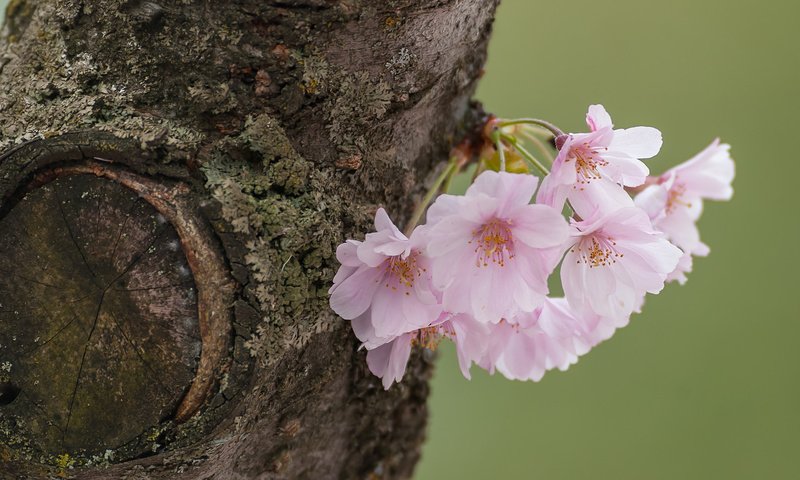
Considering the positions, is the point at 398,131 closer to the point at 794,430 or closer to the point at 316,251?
the point at 316,251

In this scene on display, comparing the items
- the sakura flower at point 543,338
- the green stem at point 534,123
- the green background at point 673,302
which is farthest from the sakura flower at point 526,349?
the green background at point 673,302

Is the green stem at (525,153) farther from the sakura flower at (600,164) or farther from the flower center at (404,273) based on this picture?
the flower center at (404,273)

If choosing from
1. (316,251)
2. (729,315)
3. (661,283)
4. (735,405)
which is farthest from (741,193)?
(316,251)

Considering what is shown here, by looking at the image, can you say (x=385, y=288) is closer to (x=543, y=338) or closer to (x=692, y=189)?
(x=543, y=338)

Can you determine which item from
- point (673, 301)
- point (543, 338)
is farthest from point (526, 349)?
point (673, 301)

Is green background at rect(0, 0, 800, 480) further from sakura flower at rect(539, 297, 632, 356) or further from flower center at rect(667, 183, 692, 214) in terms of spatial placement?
sakura flower at rect(539, 297, 632, 356)
